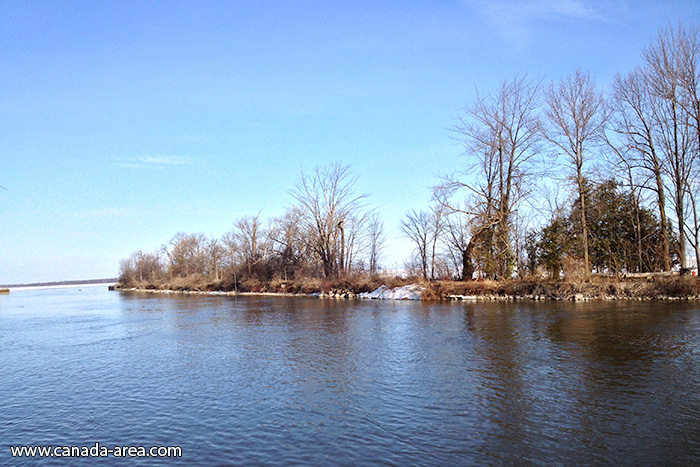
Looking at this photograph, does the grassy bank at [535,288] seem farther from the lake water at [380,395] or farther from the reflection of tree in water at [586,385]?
the reflection of tree in water at [586,385]

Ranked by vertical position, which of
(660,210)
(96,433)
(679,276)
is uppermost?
(660,210)

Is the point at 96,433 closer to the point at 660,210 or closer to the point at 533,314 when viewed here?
the point at 533,314

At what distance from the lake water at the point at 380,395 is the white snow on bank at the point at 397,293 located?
49.1ft

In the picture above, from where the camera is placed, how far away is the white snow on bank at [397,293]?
32.1 metres

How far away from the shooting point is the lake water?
21.0ft

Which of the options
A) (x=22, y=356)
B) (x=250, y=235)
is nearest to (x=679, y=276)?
(x=22, y=356)

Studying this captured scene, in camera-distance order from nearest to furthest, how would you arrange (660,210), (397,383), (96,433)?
(96,433), (397,383), (660,210)

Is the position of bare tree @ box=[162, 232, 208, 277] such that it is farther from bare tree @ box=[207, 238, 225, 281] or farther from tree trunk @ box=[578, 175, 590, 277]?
tree trunk @ box=[578, 175, 590, 277]

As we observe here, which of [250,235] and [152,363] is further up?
[250,235]

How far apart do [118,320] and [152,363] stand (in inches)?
575

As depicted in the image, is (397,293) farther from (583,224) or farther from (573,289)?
(583,224)

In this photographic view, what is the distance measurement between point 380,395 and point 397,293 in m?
24.7

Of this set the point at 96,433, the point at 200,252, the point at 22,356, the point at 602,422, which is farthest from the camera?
the point at 200,252

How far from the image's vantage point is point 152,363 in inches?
509
